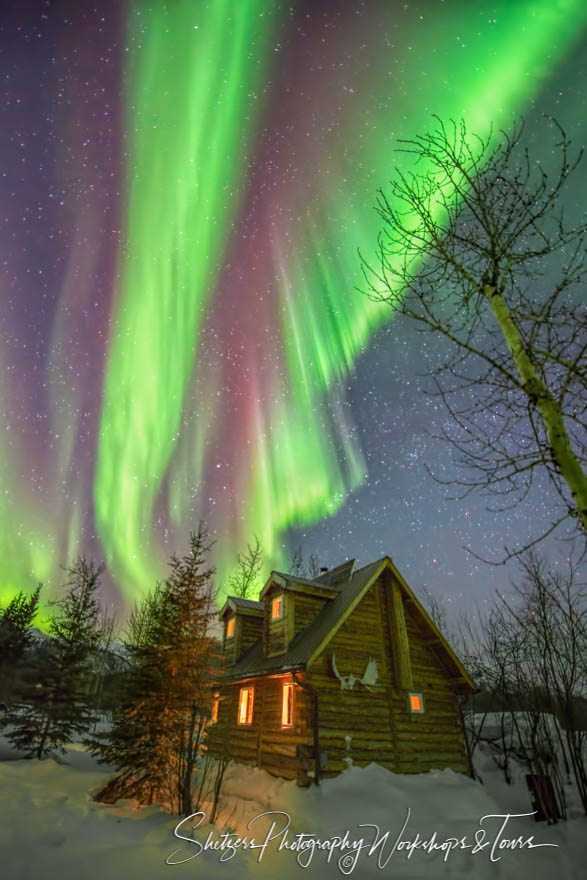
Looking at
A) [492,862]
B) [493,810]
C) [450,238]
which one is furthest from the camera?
[493,810]

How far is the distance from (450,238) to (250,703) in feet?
61.4

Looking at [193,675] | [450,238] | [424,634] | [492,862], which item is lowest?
[492,862]

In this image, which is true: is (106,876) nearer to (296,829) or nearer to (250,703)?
(296,829)

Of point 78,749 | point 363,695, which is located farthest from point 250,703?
point 78,749

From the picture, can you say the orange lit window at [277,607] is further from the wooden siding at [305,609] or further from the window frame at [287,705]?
the window frame at [287,705]

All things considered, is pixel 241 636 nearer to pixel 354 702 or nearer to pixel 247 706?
pixel 247 706

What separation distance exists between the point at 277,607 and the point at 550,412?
1653 centimetres

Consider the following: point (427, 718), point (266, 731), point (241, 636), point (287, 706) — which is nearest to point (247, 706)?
point (266, 731)

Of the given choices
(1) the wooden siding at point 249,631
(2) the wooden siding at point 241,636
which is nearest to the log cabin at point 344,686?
(2) the wooden siding at point 241,636

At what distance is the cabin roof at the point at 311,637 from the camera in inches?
614

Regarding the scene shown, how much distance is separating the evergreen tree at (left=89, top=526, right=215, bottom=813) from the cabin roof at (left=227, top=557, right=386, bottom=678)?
291 cm

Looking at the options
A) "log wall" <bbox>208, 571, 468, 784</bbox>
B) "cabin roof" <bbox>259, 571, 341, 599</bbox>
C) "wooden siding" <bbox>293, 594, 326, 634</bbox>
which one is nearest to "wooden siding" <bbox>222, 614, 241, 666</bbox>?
"log wall" <bbox>208, 571, 468, 784</bbox>

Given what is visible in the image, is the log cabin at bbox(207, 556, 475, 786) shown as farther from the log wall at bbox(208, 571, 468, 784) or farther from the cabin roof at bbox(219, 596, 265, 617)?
the cabin roof at bbox(219, 596, 265, 617)

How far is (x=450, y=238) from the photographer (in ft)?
18.7
